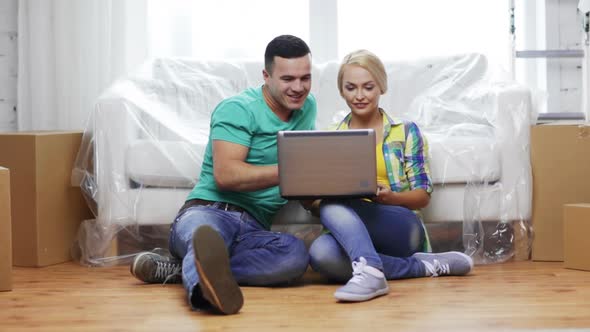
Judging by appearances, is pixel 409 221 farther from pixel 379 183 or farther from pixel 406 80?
pixel 406 80

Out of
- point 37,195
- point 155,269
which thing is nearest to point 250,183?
point 155,269

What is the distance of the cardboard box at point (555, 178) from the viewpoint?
266 centimetres

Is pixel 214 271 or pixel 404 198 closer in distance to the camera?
pixel 214 271

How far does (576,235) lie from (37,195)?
1.56 meters

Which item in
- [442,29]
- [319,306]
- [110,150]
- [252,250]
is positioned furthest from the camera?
[442,29]

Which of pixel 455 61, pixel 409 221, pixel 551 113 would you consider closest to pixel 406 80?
pixel 455 61

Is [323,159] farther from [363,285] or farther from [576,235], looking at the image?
[576,235]

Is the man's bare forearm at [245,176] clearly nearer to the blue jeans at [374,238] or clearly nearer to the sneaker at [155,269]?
the blue jeans at [374,238]

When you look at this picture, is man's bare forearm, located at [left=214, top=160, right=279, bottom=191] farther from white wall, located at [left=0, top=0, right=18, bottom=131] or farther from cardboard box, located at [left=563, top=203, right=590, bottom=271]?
white wall, located at [left=0, top=0, right=18, bottom=131]

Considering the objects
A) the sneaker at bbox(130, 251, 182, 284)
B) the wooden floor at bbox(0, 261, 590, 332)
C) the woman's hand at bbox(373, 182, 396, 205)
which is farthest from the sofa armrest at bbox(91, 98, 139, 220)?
the woman's hand at bbox(373, 182, 396, 205)

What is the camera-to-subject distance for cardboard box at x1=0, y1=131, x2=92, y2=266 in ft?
8.98

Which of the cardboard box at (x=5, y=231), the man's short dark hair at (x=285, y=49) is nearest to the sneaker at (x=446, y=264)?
the man's short dark hair at (x=285, y=49)

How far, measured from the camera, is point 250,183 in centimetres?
224

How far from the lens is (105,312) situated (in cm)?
199
